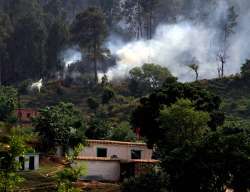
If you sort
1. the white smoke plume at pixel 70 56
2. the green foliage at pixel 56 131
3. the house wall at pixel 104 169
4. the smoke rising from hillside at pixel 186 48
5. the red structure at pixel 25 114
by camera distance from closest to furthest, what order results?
the house wall at pixel 104 169 < the green foliage at pixel 56 131 < the red structure at pixel 25 114 < the white smoke plume at pixel 70 56 < the smoke rising from hillside at pixel 186 48

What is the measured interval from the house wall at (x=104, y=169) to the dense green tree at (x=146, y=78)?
95.0 ft

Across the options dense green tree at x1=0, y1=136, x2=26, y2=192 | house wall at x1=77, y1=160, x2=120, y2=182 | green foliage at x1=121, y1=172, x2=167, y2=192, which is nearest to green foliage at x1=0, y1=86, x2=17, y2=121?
house wall at x1=77, y1=160, x2=120, y2=182

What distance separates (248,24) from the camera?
98.9 metres

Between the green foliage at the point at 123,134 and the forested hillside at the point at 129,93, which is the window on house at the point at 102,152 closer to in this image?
the forested hillside at the point at 129,93

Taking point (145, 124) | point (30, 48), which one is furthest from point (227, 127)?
point (30, 48)

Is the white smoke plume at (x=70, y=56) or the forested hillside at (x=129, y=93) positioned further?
the white smoke plume at (x=70, y=56)

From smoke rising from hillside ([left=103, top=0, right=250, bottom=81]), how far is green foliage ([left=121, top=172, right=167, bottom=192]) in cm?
4808

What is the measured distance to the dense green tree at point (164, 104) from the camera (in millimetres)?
36750

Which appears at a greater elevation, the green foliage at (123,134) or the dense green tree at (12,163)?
the green foliage at (123,134)

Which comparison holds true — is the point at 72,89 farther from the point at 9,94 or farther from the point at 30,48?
the point at 9,94

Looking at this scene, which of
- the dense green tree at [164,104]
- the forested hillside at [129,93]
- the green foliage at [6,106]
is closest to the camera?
the forested hillside at [129,93]

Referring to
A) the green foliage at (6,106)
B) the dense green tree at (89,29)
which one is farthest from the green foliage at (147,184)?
the dense green tree at (89,29)

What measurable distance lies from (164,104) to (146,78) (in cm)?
3159

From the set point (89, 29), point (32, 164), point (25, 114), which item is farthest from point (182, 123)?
point (89, 29)
